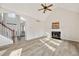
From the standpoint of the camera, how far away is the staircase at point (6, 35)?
211 inches

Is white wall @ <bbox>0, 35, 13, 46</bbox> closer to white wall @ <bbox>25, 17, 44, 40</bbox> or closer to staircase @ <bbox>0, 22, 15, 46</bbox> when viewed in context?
staircase @ <bbox>0, 22, 15, 46</bbox>

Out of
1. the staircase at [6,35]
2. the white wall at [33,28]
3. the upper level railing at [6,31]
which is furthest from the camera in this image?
the upper level railing at [6,31]

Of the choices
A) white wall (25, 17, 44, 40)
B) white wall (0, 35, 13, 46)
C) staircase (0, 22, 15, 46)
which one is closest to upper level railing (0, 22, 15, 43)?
staircase (0, 22, 15, 46)

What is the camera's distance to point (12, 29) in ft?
18.6

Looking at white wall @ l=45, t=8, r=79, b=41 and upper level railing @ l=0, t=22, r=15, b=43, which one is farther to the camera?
white wall @ l=45, t=8, r=79, b=41

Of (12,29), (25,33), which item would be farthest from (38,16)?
(12,29)

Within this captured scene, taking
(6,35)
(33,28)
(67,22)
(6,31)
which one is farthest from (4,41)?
(67,22)

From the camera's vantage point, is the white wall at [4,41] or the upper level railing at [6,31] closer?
the white wall at [4,41]

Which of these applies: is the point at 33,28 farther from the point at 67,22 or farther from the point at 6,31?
the point at 67,22

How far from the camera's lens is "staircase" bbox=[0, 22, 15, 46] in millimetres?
5368

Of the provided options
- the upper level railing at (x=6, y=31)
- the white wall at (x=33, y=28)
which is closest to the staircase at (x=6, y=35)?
the upper level railing at (x=6, y=31)

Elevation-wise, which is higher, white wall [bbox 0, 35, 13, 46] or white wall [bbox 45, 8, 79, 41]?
white wall [bbox 45, 8, 79, 41]

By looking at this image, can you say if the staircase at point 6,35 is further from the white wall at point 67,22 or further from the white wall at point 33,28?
the white wall at point 67,22

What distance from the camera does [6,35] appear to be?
5766 mm
